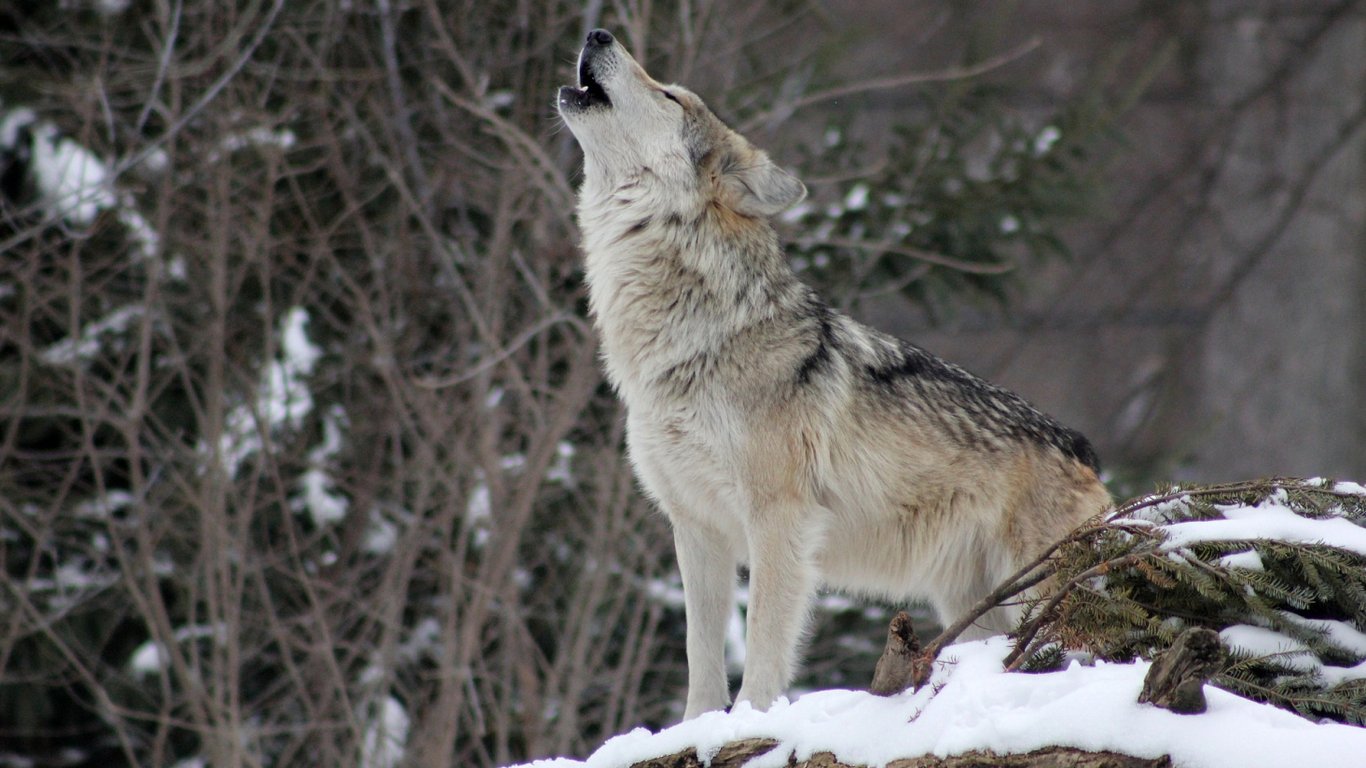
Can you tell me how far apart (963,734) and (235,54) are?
667cm

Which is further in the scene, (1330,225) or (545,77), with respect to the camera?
(1330,225)

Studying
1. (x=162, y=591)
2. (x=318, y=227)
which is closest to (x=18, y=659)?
(x=162, y=591)

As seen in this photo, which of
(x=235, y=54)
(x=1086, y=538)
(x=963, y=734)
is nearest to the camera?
(x=963, y=734)

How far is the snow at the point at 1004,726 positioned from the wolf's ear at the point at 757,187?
6.64ft

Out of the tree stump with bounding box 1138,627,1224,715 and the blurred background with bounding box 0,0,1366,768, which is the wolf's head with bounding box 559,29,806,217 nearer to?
Answer: the blurred background with bounding box 0,0,1366,768

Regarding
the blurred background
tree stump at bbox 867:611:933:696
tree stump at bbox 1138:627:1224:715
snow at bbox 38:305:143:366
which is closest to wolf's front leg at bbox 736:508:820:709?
tree stump at bbox 867:611:933:696

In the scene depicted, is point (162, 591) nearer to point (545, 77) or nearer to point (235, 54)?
point (235, 54)

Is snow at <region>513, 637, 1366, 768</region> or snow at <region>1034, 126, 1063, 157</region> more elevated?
snow at <region>1034, 126, 1063, 157</region>

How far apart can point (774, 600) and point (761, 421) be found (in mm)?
616

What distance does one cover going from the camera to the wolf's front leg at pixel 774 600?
4.57 metres

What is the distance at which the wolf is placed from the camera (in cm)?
468

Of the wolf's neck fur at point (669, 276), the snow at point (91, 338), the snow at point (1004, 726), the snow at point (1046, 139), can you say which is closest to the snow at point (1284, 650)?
the snow at point (1004, 726)

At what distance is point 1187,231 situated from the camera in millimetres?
17406

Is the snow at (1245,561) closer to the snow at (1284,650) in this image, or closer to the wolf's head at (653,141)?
the snow at (1284,650)
